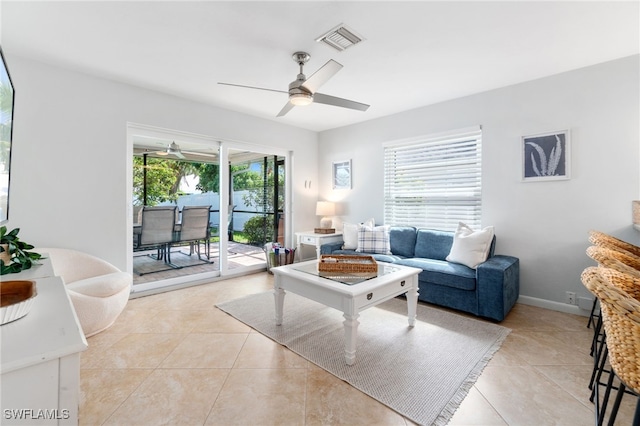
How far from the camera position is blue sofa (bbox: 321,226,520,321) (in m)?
2.67

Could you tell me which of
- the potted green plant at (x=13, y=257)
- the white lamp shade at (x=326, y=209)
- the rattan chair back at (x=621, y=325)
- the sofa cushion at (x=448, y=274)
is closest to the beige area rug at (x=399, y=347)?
the sofa cushion at (x=448, y=274)

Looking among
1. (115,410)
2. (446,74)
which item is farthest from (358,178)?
(115,410)

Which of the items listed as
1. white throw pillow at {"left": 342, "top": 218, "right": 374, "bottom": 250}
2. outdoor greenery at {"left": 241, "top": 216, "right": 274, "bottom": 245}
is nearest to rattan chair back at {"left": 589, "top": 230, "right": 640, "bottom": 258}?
white throw pillow at {"left": 342, "top": 218, "right": 374, "bottom": 250}

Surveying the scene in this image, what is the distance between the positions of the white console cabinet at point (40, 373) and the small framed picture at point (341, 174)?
436 centimetres

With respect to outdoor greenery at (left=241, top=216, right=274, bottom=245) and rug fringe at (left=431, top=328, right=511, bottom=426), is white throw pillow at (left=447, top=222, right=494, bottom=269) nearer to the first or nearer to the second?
rug fringe at (left=431, top=328, right=511, bottom=426)

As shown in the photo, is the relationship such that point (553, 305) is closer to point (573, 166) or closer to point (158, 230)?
point (573, 166)

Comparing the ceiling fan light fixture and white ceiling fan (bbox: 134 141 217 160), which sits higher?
the ceiling fan light fixture

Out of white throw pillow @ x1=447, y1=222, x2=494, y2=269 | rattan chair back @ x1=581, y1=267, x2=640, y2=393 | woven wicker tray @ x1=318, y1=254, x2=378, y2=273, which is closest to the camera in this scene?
rattan chair back @ x1=581, y1=267, x2=640, y2=393

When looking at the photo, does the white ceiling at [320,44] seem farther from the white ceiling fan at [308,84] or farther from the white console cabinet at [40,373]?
the white console cabinet at [40,373]

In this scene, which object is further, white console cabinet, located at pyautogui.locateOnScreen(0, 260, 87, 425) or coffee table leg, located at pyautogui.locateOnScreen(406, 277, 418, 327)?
coffee table leg, located at pyautogui.locateOnScreen(406, 277, 418, 327)

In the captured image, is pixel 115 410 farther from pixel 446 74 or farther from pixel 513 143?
pixel 513 143

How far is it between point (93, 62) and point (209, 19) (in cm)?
152

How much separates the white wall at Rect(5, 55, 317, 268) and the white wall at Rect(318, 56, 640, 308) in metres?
3.86

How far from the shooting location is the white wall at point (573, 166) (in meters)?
2.65
